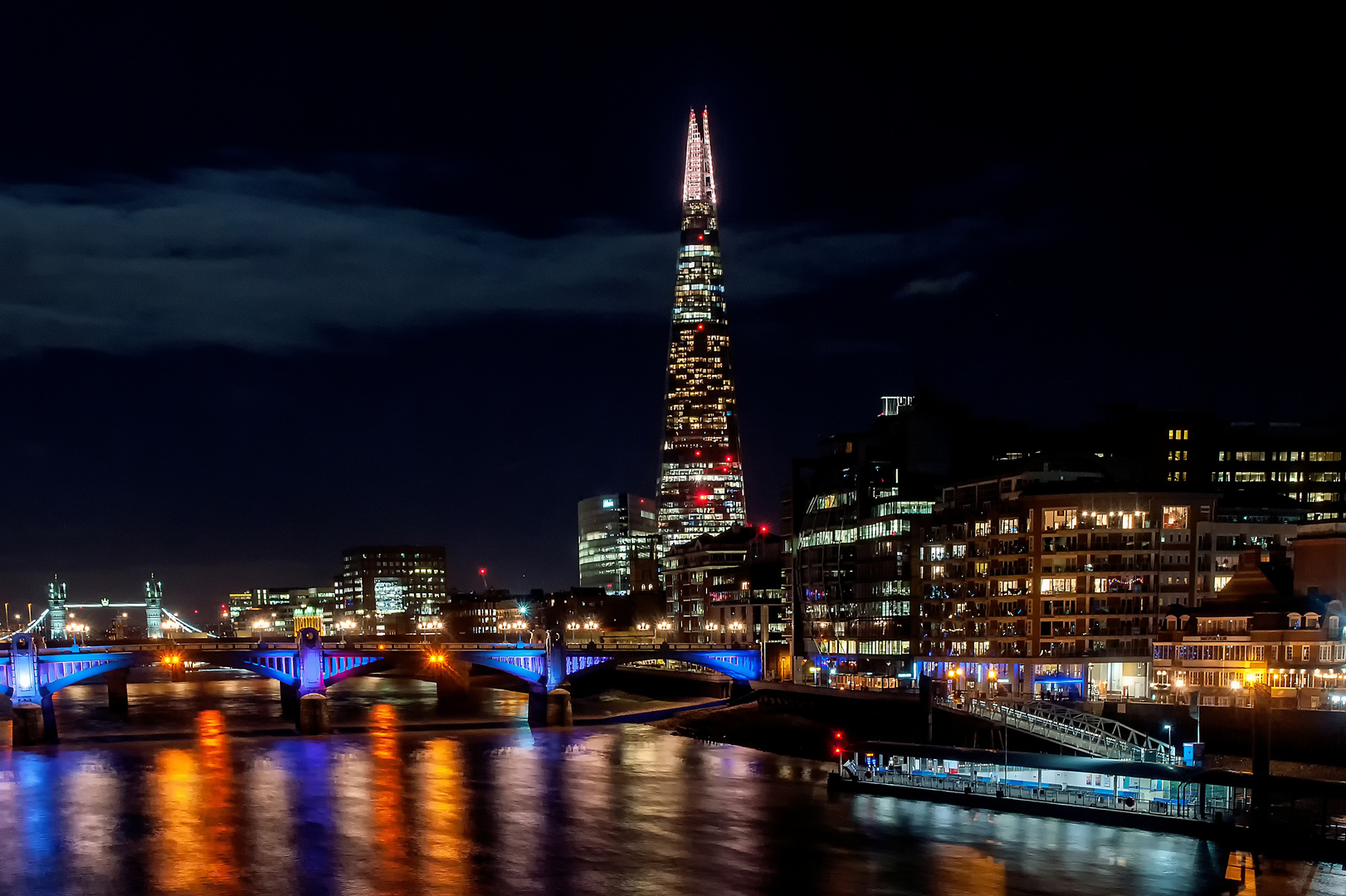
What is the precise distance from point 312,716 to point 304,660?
7.92 meters

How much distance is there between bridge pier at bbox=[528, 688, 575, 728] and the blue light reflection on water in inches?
1063

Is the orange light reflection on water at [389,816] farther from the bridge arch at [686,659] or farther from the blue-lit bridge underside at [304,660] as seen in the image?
the bridge arch at [686,659]

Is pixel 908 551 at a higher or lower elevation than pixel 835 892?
higher

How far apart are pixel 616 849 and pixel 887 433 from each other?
102 metres

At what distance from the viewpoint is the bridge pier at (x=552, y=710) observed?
5068 inches

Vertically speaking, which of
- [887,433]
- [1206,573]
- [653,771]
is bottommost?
[653,771]

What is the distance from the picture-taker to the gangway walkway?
88.2 m

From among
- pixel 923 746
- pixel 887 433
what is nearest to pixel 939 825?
pixel 923 746

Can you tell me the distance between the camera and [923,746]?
79688 millimetres

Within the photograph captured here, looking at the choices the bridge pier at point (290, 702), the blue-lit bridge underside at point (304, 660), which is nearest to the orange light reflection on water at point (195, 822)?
the blue-lit bridge underside at point (304, 660)

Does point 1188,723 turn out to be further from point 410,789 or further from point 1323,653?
point 410,789

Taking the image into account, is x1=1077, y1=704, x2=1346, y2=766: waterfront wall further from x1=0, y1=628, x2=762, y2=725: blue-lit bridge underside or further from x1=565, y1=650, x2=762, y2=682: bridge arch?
x1=0, y1=628, x2=762, y2=725: blue-lit bridge underside

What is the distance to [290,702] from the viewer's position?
142125 mm

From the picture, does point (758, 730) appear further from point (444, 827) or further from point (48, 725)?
point (48, 725)
